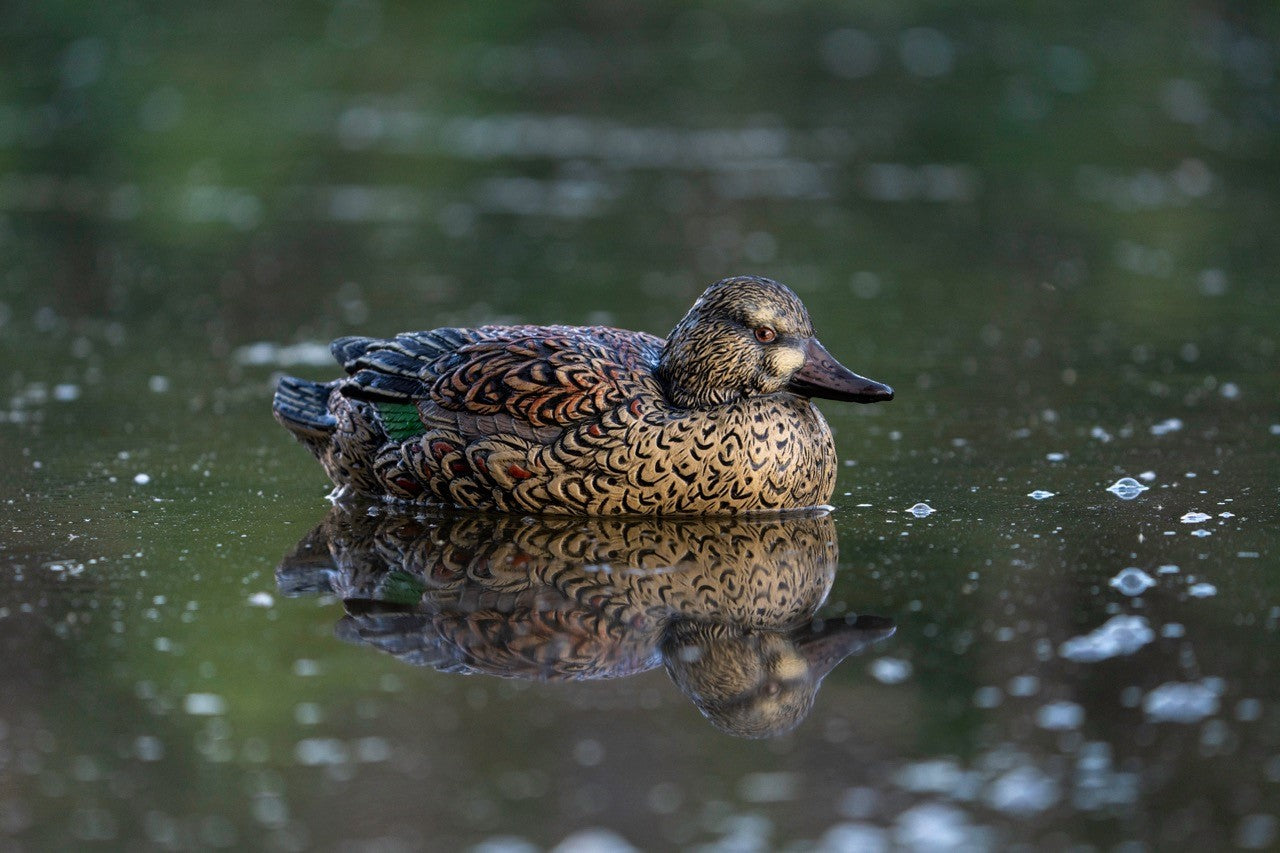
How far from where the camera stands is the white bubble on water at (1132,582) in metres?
5.71

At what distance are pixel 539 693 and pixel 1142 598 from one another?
1.96 metres

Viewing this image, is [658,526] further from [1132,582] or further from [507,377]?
[1132,582]

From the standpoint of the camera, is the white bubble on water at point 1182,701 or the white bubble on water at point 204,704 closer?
the white bubble on water at point 1182,701

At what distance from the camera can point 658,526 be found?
666 cm

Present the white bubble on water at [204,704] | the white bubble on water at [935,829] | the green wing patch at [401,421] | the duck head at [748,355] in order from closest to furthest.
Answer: the white bubble on water at [935,829], the white bubble on water at [204,704], the duck head at [748,355], the green wing patch at [401,421]

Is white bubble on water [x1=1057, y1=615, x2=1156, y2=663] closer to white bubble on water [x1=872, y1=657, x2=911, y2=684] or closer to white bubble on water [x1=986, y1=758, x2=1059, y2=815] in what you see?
white bubble on water [x1=872, y1=657, x2=911, y2=684]

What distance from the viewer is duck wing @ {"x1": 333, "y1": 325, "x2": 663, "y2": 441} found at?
6.67m

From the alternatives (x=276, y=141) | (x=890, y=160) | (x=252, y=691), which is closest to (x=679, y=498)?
(x=252, y=691)

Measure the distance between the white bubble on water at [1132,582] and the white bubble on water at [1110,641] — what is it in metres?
0.29

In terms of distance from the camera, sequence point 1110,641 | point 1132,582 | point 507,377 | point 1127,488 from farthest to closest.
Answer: point 1127,488
point 507,377
point 1132,582
point 1110,641

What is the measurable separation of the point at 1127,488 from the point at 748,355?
1.58 metres

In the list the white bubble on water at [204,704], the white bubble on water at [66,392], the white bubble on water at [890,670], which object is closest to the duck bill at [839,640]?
the white bubble on water at [890,670]

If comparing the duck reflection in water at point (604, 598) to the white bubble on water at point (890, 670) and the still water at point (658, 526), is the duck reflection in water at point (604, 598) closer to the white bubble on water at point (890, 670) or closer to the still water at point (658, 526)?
the still water at point (658, 526)

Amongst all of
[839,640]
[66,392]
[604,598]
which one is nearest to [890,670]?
[839,640]
